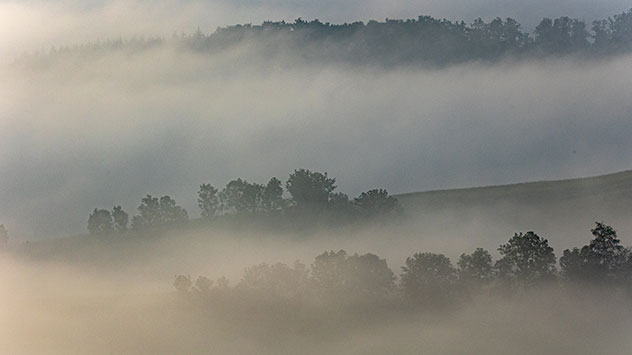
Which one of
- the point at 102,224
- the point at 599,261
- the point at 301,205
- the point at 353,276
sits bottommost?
the point at 599,261

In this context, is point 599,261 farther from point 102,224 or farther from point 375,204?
point 102,224

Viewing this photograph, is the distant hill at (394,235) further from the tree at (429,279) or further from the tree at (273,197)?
the tree at (429,279)

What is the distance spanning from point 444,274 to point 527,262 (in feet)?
33.6

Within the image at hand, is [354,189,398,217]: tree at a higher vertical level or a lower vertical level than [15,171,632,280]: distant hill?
higher

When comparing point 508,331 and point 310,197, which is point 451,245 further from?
point 508,331

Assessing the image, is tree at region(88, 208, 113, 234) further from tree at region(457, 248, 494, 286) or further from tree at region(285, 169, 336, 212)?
tree at region(457, 248, 494, 286)

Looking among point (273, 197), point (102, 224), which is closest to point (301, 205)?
point (273, 197)

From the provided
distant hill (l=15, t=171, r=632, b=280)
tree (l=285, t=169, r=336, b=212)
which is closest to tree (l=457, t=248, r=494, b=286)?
distant hill (l=15, t=171, r=632, b=280)

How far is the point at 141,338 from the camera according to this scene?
403 ft

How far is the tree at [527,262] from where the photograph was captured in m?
122

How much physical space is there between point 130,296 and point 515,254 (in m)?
54.8

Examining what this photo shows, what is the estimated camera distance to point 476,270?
127 metres

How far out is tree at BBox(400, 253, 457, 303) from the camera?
12262 centimetres

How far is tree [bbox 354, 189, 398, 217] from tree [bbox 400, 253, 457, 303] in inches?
1985
